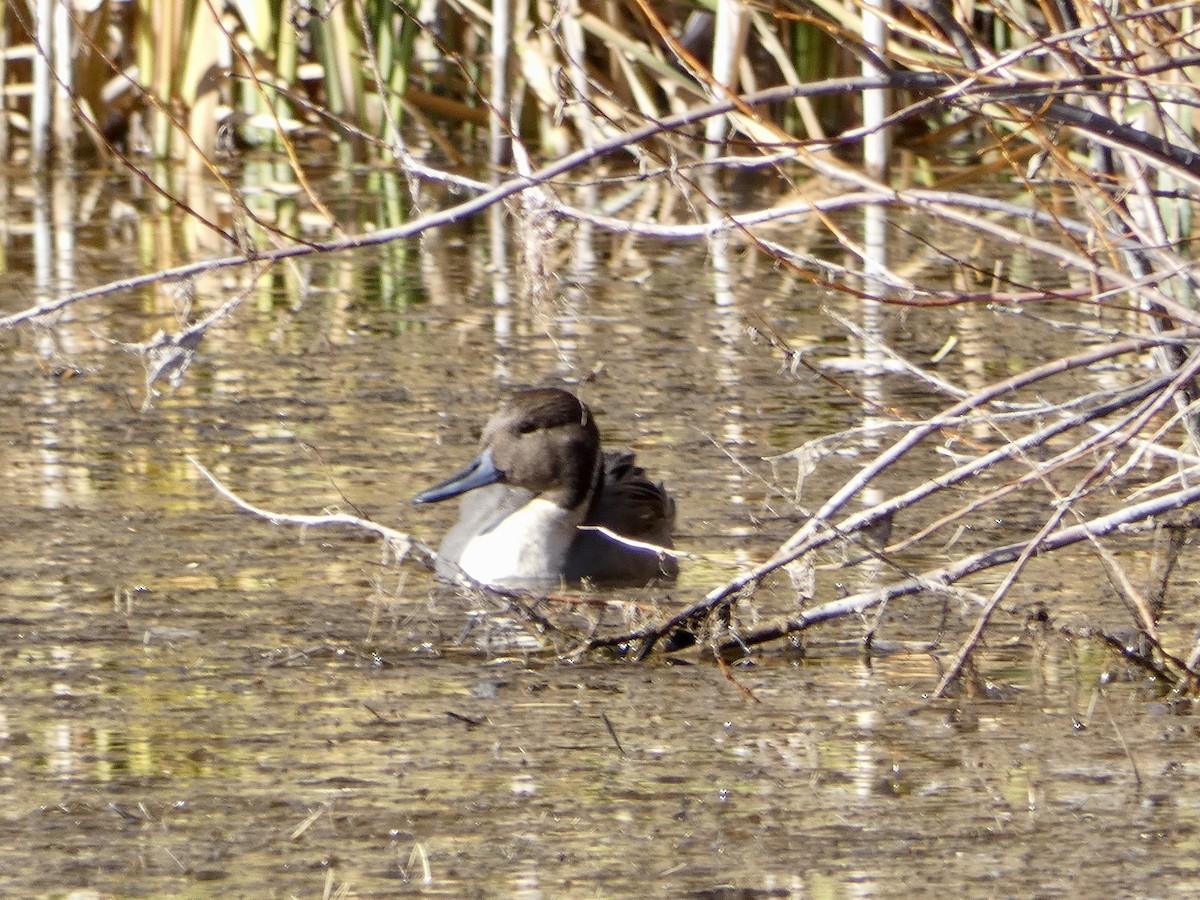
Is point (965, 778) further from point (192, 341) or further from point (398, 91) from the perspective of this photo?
point (398, 91)

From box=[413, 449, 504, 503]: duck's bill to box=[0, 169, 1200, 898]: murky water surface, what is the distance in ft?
0.62

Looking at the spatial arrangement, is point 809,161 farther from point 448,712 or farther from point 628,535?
point 628,535

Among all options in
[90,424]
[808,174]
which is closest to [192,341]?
[90,424]

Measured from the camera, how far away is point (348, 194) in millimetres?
10789

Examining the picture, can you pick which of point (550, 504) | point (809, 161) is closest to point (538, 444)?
point (550, 504)

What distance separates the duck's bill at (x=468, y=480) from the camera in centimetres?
523

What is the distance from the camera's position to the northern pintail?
17.3 ft

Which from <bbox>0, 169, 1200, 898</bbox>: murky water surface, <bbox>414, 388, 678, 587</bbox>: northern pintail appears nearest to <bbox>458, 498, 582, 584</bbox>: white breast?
<bbox>414, 388, 678, 587</bbox>: northern pintail

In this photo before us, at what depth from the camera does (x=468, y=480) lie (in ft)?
17.5

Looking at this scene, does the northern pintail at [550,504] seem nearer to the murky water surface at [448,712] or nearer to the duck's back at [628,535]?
the duck's back at [628,535]

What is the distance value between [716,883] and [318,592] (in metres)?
1.85

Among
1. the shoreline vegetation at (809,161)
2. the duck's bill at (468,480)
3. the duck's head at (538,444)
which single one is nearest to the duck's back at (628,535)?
the duck's head at (538,444)

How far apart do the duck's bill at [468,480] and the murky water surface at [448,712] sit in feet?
0.62

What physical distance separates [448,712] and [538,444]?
154 cm
